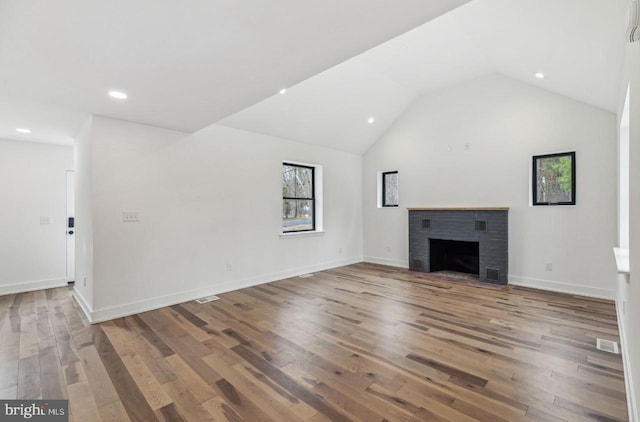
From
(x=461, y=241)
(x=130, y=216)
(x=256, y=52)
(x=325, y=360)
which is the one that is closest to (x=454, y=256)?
(x=461, y=241)

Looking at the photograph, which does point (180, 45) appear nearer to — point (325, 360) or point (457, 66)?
point (325, 360)

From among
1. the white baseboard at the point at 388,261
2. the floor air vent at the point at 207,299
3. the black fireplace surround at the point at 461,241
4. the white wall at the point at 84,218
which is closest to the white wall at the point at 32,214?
the white wall at the point at 84,218

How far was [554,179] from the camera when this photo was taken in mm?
4594

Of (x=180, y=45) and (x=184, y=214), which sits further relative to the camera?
(x=184, y=214)

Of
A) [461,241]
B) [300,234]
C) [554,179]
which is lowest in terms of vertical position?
[461,241]

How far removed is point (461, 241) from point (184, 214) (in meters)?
4.91

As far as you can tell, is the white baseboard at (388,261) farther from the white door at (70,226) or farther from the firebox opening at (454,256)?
the white door at (70,226)

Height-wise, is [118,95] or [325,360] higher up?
[118,95]

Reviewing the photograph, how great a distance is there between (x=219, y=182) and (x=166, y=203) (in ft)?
2.72

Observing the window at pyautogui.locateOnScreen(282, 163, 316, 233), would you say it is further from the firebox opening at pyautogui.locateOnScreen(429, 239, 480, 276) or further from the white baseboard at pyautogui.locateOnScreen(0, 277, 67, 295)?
the white baseboard at pyautogui.locateOnScreen(0, 277, 67, 295)

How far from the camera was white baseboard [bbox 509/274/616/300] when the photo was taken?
13.5 feet

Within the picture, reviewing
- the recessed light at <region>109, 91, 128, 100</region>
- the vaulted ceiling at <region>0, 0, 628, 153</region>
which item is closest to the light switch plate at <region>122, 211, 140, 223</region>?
the vaulted ceiling at <region>0, 0, 628, 153</region>

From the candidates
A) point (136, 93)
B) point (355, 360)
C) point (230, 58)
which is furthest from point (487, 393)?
point (136, 93)

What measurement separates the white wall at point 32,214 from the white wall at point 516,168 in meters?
6.07
